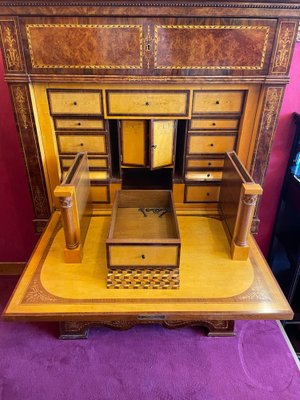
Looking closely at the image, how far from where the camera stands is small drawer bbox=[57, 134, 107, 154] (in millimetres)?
1458

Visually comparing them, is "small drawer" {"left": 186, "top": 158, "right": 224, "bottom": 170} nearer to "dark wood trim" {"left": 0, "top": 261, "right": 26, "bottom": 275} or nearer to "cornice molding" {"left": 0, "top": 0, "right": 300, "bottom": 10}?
"cornice molding" {"left": 0, "top": 0, "right": 300, "bottom": 10}

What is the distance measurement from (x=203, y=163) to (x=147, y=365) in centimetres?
93

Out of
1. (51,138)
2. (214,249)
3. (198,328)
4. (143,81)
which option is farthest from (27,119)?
(198,328)

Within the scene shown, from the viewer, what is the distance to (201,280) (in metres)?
1.22

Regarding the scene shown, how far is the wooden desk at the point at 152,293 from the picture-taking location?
1.10m

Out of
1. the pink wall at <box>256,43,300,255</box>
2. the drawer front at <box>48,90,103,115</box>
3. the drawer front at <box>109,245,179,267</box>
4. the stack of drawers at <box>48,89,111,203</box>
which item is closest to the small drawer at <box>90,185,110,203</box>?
the stack of drawers at <box>48,89,111,203</box>

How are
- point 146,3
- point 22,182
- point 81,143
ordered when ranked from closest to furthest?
point 146,3 < point 81,143 < point 22,182

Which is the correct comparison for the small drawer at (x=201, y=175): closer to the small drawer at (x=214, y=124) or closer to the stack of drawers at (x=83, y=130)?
the small drawer at (x=214, y=124)

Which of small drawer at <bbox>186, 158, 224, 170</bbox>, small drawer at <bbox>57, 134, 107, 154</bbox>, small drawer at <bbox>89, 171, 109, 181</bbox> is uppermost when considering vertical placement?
small drawer at <bbox>57, 134, 107, 154</bbox>

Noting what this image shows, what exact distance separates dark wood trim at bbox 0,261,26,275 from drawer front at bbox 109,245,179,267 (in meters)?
1.08

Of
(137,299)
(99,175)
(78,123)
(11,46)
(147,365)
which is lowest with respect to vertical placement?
(147,365)

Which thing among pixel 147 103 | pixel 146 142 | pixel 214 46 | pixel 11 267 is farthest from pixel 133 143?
pixel 11 267

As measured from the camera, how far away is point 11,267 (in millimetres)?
1982

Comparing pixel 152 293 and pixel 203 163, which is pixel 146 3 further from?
pixel 152 293
